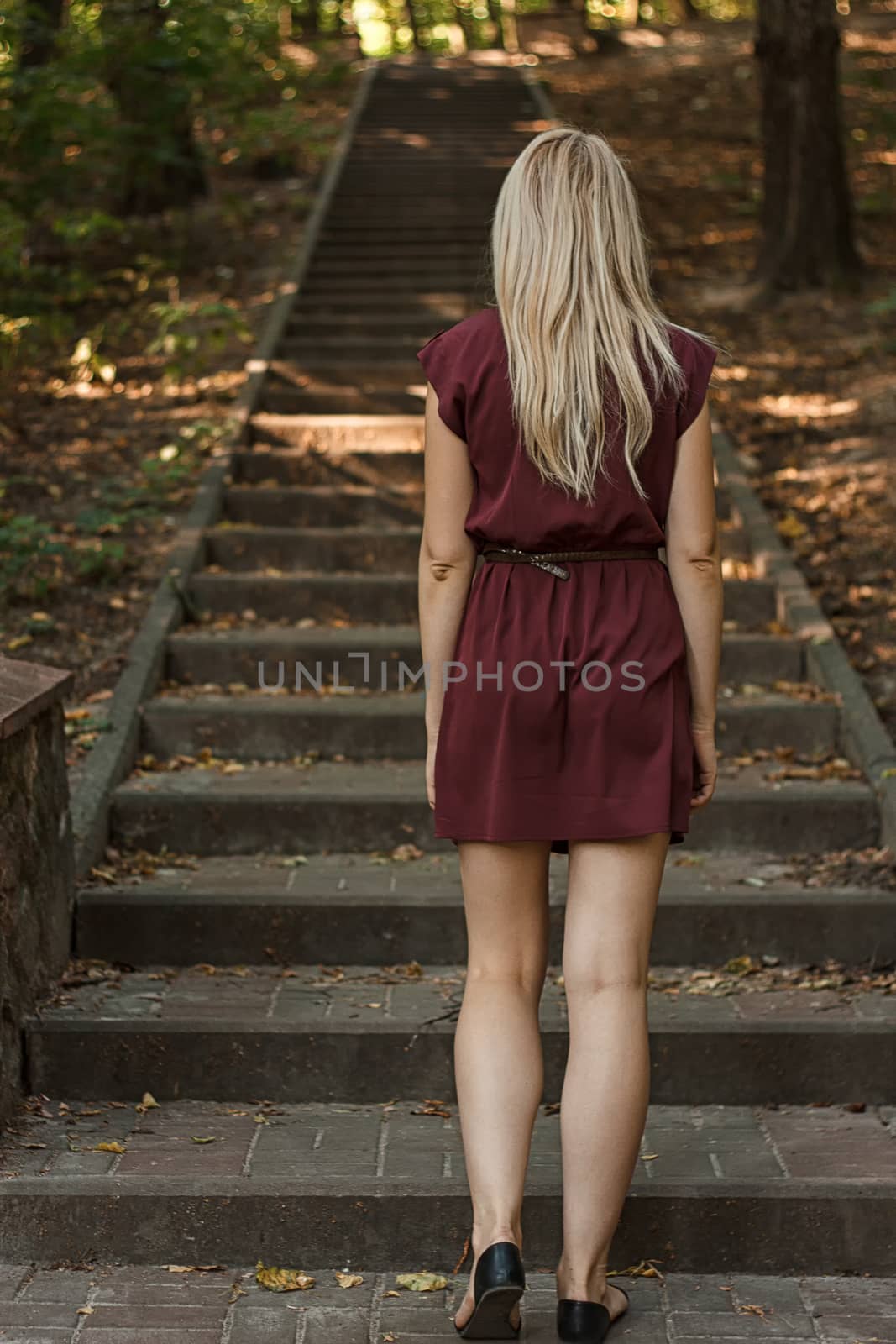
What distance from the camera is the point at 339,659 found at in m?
5.74

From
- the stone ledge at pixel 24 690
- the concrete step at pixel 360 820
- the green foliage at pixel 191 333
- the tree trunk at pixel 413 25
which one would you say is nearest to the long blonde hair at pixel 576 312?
the stone ledge at pixel 24 690

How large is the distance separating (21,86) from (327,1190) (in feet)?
26.6

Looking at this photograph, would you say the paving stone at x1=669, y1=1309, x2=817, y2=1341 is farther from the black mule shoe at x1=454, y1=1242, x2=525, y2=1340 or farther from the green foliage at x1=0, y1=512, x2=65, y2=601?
the green foliage at x1=0, y1=512, x2=65, y2=601

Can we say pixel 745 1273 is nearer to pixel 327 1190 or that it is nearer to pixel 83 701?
pixel 327 1190

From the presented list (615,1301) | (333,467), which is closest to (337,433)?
(333,467)

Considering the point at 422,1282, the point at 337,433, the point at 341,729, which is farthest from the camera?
the point at 337,433

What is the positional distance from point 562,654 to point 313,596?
3.58 meters

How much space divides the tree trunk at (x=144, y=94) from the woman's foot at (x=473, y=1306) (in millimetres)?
9181

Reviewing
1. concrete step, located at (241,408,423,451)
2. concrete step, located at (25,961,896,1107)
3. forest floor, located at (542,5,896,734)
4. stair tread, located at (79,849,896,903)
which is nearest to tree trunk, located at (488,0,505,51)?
forest floor, located at (542,5,896,734)

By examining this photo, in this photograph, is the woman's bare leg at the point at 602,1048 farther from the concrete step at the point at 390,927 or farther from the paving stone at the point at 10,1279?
the concrete step at the point at 390,927

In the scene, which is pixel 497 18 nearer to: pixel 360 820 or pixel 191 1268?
pixel 360 820

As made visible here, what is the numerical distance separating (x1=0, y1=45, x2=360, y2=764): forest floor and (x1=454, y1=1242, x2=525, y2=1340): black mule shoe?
284cm

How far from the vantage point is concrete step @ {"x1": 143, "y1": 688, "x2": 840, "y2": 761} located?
528 centimetres

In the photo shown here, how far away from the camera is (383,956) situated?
168 inches
